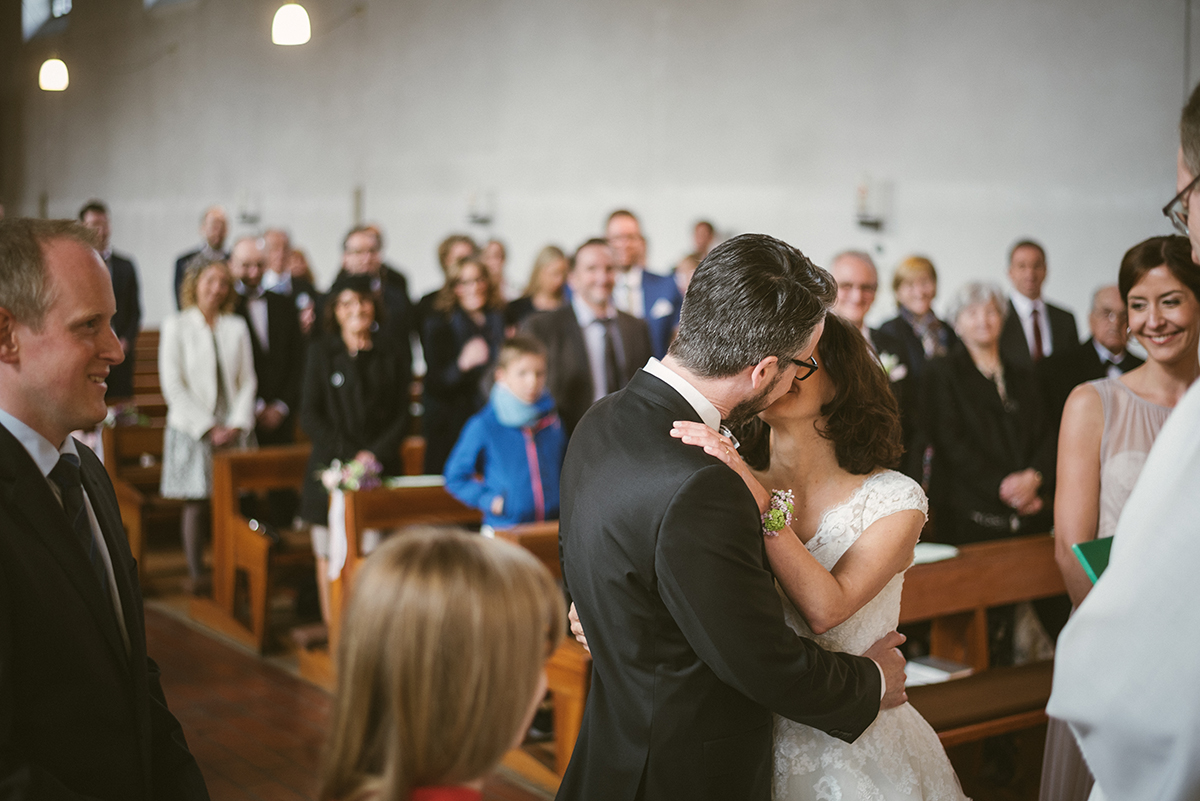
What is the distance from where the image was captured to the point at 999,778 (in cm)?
345

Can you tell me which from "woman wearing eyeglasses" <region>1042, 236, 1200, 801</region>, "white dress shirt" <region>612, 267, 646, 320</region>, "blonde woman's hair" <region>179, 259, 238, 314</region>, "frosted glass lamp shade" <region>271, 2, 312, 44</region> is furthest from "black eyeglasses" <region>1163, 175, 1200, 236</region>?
"frosted glass lamp shade" <region>271, 2, 312, 44</region>

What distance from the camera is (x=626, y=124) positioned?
31.3ft

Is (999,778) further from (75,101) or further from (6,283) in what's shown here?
(75,101)

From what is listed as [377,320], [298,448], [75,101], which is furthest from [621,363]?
[75,101]

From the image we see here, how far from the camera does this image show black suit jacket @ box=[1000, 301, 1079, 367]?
231 inches

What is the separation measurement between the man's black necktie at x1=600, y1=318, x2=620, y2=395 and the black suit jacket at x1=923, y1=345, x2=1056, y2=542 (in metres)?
1.53

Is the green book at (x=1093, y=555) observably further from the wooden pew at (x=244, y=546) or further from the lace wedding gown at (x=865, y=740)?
the wooden pew at (x=244, y=546)

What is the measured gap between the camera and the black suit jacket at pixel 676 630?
1486mm

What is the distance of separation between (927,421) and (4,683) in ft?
11.9

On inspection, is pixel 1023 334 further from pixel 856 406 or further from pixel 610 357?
pixel 856 406

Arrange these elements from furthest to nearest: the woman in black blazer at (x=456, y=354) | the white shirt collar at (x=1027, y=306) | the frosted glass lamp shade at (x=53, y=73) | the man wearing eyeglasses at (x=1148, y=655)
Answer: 1. the frosted glass lamp shade at (x=53, y=73)
2. the white shirt collar at (x=1027, y=306)
3. the woman in black blazer at (x=456, y=354)
4. the man wearing eyeglasses at (x=1148, y=655)

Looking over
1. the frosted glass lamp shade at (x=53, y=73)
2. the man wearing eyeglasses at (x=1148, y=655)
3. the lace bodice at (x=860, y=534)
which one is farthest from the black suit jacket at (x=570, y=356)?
the frosted glass lamp shade at (x=53, y=73)

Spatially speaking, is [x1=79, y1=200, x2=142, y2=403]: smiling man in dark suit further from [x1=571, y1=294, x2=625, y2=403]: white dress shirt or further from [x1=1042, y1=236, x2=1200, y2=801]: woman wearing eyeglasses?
[x1=1042, y1=236, x2=1200, y2=801]: woman wearing eyeglasses

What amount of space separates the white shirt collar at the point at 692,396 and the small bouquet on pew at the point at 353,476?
3.19 meters
